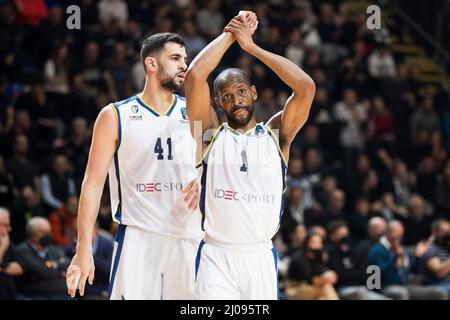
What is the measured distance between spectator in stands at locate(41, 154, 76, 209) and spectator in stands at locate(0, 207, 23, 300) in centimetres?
212

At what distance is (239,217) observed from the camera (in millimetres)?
5918

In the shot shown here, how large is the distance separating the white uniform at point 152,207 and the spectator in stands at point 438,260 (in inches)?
232

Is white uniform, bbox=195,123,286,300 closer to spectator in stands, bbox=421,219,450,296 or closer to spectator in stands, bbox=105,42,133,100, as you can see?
spectator in stands, bbox=421,219,450,296

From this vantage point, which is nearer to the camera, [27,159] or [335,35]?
[27,159]

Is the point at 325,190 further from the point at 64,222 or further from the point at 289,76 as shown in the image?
the point at 289,76

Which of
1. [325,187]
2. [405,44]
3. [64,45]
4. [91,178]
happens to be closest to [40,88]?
[64,45]

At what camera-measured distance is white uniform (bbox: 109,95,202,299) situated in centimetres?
636

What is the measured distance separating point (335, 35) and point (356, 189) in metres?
4.16

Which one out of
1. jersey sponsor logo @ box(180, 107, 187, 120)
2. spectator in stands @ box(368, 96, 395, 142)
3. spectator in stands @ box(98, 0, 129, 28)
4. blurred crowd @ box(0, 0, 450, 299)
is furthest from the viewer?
spectator in stands @ box(368, 96, 395, 142)

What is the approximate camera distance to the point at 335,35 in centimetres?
1675

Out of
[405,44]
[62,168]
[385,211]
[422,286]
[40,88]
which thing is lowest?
[422,286]

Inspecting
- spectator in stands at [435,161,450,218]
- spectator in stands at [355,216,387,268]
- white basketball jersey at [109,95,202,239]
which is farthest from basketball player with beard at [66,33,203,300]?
spectator in stands at [435,161,450,218]

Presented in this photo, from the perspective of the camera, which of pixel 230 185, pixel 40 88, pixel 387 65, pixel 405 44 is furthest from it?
pixel 405 44

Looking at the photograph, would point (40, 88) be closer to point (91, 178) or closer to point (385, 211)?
point (385, 211)
